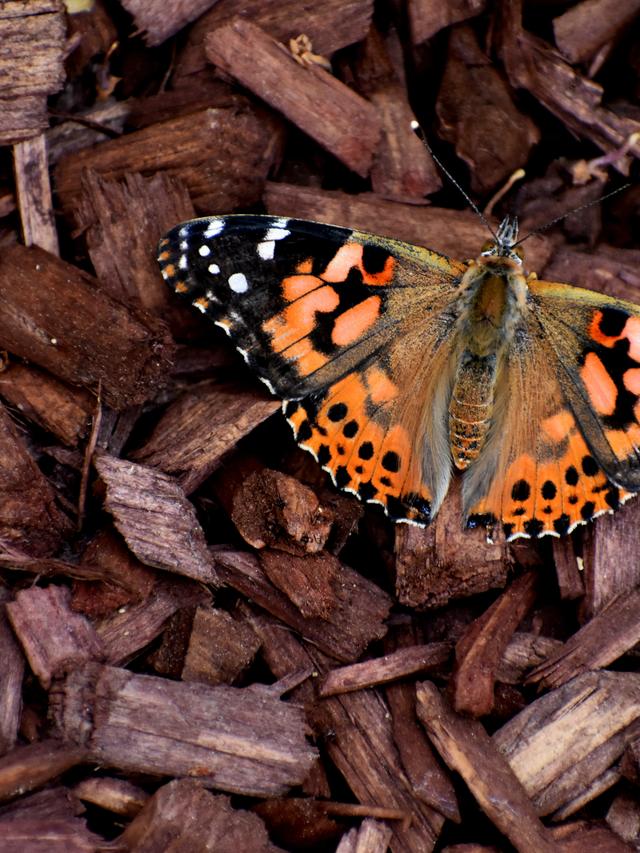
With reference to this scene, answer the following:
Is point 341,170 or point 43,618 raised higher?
point 341,170

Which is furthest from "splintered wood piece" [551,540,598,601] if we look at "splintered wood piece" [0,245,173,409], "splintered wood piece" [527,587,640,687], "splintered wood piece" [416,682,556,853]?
"splintered wood piece" [0,245,173,409]

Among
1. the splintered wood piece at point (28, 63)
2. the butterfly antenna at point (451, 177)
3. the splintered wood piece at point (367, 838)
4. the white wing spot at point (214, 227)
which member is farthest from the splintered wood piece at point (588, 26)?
the splintered wood piece at point (367, 838)

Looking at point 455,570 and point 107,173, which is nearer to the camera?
point 455,570

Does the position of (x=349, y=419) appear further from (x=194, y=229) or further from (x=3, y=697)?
(x=3, y=697)

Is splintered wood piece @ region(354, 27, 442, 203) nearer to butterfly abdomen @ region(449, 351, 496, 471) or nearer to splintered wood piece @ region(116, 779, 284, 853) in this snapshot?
butterfly abdomen @ region(449, 351, 496, 471)

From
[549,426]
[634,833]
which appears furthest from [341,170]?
[634,833]

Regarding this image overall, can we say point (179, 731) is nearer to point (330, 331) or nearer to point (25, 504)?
point (25, 504)
